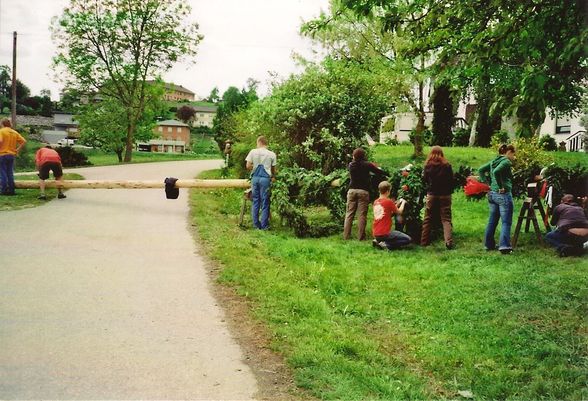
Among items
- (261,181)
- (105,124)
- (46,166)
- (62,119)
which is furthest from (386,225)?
(62,119)

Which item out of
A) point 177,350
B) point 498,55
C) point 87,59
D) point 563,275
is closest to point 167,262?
point 177,350

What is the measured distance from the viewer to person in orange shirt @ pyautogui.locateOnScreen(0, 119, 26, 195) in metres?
13.6

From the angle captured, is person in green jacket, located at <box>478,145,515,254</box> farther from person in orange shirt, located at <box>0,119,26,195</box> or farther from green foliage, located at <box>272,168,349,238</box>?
person in orange shirt, located at <box>0,119,26,195</box>

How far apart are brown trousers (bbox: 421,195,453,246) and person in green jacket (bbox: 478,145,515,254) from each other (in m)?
0.69

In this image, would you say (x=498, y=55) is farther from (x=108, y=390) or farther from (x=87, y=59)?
(x=87, y=59)

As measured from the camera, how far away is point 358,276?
25.6ft

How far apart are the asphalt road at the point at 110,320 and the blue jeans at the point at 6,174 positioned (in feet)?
13.5

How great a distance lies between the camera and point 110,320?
5.48 metres

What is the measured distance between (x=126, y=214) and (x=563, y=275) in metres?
9.19

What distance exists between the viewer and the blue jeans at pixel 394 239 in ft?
32.2

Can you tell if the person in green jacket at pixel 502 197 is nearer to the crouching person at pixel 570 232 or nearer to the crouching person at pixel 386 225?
the crouching person at pixel 570 232

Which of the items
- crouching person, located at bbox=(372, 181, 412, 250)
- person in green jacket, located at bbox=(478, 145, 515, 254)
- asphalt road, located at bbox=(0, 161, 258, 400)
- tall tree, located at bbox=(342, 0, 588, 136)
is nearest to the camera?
asphalt road, located at bbox=(0, 161, 258, 400)

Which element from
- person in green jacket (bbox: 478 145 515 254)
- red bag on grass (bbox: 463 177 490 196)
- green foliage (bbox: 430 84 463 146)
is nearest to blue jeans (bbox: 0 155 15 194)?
red bag on grass (bbox: 463 177 490 196)

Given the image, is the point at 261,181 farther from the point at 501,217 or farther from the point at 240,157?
the point at 240,157
